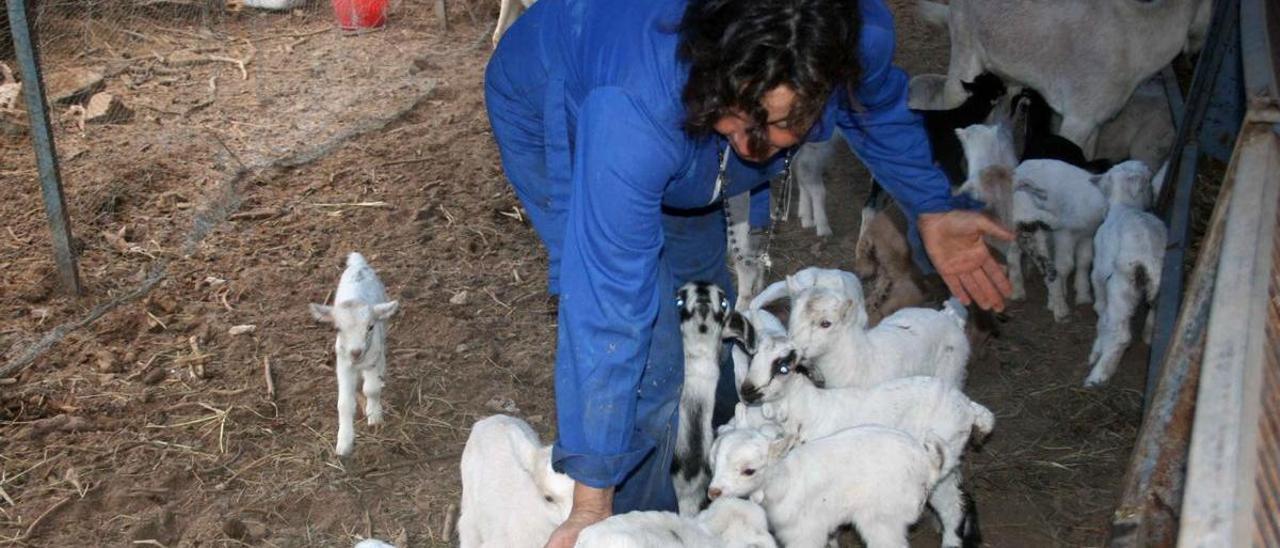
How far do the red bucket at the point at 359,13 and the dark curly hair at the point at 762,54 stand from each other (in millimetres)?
8544

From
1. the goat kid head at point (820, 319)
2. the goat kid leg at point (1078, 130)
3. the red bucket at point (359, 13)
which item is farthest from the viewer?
the red bucket at point (359, 13)

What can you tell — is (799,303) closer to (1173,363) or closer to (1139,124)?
(1173,363)

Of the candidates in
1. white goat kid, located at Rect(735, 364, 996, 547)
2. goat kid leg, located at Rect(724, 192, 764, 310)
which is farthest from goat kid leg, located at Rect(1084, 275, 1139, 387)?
goat kid leg, located at Rect(724, 192, 764, 310)

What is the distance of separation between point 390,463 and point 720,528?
2.06 meters

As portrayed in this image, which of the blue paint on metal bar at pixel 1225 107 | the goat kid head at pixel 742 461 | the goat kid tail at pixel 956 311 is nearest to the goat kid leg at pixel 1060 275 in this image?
the blue paint on metal bar at pixel 1225 107

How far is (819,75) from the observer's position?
9.62 ft

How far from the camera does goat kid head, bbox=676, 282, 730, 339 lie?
15.3ft

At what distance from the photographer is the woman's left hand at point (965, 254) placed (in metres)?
4.14

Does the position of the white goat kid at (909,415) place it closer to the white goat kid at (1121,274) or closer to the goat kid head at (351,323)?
the white goat kid at (1121,274)

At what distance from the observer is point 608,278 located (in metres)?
3.11

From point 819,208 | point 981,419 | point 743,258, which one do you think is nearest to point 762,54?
point 981,419

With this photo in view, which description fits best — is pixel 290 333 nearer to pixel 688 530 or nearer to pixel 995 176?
pixel 688 530

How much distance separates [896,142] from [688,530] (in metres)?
1.32

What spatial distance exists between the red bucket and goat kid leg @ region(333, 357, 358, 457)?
616cm
